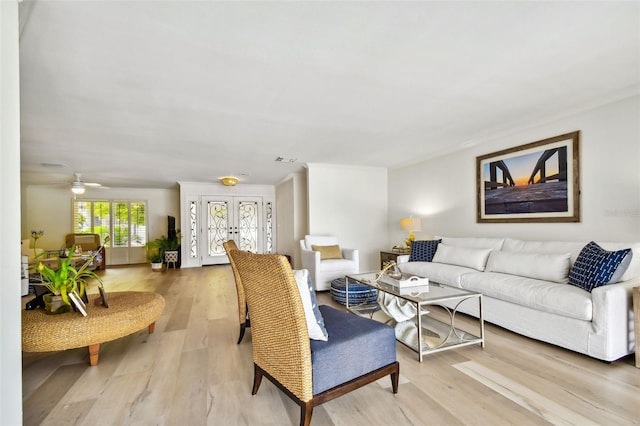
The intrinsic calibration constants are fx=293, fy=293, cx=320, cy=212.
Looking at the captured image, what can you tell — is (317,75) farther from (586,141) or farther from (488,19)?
(586,141)

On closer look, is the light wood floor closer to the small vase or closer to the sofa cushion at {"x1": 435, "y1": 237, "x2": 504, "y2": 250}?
the small vase

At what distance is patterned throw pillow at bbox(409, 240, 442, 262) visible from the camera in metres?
4.20

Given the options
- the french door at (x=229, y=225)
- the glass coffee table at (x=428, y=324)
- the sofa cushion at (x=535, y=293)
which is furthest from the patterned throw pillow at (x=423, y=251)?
the french door at (x=229, y=225)

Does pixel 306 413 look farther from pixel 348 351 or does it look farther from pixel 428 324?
pixel 428 324

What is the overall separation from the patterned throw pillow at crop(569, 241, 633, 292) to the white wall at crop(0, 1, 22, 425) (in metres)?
3.64

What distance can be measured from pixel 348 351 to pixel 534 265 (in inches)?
91.8

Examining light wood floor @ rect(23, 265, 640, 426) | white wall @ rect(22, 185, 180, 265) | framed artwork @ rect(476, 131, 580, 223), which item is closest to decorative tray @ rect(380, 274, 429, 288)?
light wood floor @ rect(23, 265, 640, 426)

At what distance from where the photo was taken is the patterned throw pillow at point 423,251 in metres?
4.20

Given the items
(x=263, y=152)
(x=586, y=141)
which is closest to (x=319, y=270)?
(x=263, y=152)

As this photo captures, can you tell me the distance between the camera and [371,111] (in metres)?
2.95

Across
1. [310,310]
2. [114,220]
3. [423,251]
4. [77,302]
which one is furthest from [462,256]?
[114,220]

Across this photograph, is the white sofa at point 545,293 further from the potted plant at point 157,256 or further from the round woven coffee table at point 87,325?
the potted plant at point 157,256

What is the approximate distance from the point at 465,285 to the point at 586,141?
6.32 ft

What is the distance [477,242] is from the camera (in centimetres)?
383
